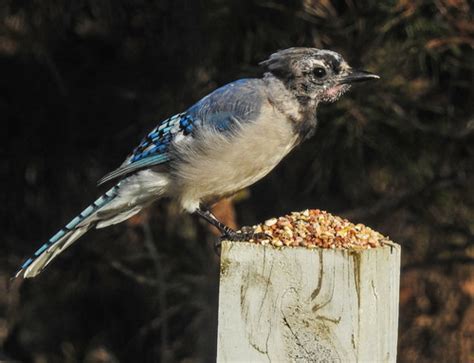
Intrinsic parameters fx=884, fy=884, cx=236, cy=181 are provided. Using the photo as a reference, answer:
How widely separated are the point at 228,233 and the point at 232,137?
520mm

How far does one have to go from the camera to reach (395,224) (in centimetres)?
465

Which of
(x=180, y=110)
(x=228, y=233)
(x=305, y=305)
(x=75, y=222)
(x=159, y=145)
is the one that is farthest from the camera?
(x=180, y=110)

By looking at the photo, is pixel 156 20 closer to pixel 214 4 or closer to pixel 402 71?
pixel 214 4

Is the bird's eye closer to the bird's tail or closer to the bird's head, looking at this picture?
the bird's head

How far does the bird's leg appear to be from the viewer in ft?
6.61

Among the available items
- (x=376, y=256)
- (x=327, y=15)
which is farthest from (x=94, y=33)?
(x=376, y=256)

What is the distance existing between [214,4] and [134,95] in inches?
27.2

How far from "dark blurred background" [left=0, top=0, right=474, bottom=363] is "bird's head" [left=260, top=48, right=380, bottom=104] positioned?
771mm

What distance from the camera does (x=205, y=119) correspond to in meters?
3.35

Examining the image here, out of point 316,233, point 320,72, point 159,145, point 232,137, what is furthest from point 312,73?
point 316,233

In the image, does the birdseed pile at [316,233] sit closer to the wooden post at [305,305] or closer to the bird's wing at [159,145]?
the wooden post at [305,305]

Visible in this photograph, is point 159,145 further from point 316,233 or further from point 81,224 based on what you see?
point 316,233

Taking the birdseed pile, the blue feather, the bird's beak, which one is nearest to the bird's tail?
the blue feather

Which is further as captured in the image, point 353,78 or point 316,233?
point 353,78
